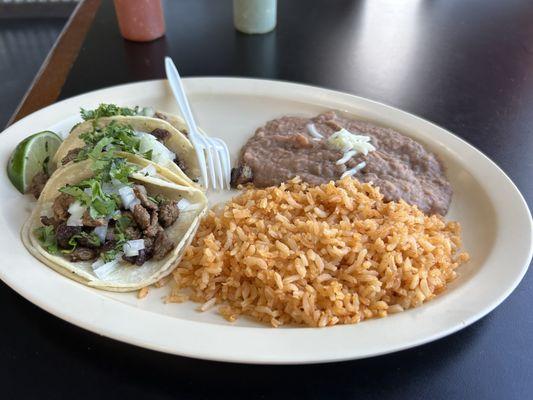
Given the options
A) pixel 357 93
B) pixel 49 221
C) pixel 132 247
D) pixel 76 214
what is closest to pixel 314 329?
pixel 132 247

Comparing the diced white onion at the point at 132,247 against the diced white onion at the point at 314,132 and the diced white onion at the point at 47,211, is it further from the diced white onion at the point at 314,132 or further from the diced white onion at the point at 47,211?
the diced white onion at the point at 314,132

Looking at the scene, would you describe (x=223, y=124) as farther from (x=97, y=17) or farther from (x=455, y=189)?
(x=97, y=17)

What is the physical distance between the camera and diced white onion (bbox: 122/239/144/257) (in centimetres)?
162

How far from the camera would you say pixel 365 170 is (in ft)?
6.43

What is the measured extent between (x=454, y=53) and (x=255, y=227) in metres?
2.36

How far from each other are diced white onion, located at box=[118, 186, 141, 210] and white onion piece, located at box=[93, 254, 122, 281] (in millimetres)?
207

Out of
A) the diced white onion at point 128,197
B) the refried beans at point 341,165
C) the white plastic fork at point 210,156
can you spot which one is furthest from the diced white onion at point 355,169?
the diced white onion at point 128,197

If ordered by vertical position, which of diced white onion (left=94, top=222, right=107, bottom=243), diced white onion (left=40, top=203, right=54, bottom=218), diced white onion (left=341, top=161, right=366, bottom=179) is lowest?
diced white onion (left=40, top=203, right=54, bottom=218)

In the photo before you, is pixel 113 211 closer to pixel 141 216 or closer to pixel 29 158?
pixel 141 216

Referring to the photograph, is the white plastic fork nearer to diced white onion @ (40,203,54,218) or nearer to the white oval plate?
the white oval plate

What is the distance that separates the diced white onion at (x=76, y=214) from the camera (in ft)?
5.31

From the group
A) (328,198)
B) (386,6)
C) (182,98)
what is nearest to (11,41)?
(182,98)

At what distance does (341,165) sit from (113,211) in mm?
934

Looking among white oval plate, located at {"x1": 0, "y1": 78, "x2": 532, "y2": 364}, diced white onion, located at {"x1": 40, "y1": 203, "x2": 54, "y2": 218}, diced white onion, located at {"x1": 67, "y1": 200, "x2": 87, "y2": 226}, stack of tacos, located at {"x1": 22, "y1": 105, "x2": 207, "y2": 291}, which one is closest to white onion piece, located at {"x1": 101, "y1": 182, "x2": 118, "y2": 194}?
stack of tacos, located at {"x1": 22, "y1": 105, "x2": 207, "y2": 291}
